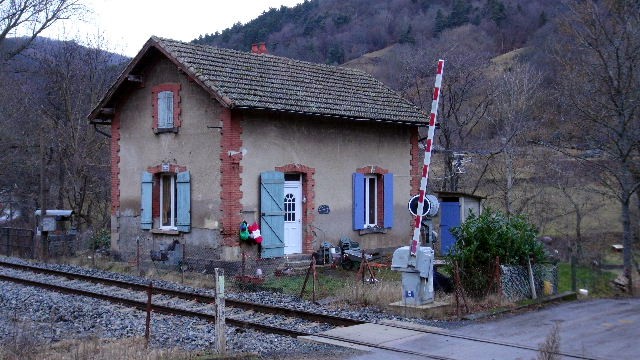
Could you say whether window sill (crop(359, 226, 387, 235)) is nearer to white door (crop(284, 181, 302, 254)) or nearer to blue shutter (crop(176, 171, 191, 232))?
white door (crop(284, 181, 302, 254))

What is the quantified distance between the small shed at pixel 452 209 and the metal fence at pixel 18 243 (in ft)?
44.0

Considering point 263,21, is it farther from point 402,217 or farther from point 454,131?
point 402,217

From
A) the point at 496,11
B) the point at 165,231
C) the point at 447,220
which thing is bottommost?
the point at 165,231

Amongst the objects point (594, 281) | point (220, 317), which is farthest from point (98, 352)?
point (594, 281)

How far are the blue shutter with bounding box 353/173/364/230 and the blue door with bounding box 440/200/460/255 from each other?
3.61 meters

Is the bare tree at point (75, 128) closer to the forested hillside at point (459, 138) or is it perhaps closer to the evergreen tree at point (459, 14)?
the forested hillside at point (459, 138)

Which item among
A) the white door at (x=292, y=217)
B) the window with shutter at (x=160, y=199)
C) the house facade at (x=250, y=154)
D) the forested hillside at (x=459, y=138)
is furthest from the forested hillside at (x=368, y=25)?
the window with shutter at (x=160, y=199)

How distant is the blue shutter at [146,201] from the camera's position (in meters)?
19.6

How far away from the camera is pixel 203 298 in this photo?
45.4 ft

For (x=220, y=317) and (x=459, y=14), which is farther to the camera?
(x=459, y=14)

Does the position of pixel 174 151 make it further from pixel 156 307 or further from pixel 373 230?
pixel 156 307

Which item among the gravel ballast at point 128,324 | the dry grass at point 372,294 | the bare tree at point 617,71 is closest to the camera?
the gravel ballast at point 128,324

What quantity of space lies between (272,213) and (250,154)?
1.62 meters

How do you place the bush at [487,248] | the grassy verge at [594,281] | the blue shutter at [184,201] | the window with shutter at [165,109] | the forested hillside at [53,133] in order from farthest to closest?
the forested hillside at [53,133], the window with shutter at [165,109], the blue shutter at [184,201], the grassy verge at [594,281], the bush at [487,248]
